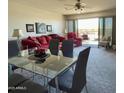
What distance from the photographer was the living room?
3025 millimetres

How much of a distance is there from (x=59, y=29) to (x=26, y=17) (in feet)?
10.8

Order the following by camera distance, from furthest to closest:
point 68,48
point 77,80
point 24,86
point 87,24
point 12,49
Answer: point 87,24, point 68,48, point 12,49, point 77,80, point 24,86

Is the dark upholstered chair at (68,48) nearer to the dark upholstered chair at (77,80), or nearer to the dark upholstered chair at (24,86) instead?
the dark upholstered chair at (77,80)

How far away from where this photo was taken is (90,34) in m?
11.1

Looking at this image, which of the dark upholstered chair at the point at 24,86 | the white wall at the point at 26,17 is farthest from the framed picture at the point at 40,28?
the dark upholstered chair at the point at 24,86

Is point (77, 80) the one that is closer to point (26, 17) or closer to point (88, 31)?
point (26, 17)

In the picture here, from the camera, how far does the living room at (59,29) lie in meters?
3.03

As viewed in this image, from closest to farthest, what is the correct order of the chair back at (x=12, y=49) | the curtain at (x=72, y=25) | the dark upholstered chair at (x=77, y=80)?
the dark upholstered chair at (x=77, y=80) → the chair back at (x=12, y=49) → the curtain at (x=72, y=25)

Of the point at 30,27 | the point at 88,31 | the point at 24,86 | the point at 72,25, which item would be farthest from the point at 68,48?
the point at 88,31

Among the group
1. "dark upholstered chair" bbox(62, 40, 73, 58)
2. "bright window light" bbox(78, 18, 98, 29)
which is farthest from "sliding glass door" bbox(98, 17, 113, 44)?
"dark upholstered chair" bbox(62, 40, 73, 58)

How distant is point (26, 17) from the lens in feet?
20.0
